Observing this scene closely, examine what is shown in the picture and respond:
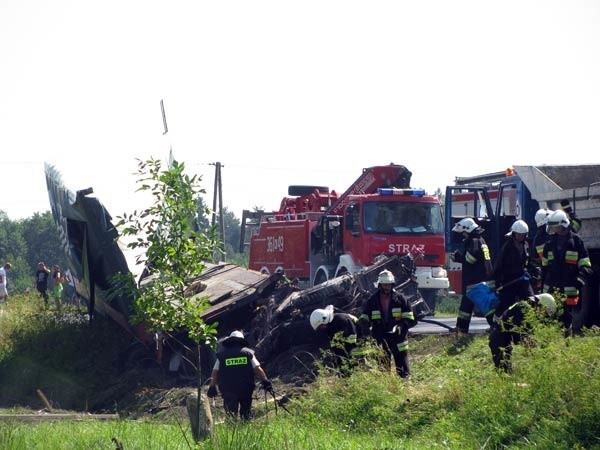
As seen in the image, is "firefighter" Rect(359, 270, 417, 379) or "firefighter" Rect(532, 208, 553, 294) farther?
"firefighter" Rect(532, 208, 553, 294)

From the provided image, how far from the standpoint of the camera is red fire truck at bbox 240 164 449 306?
2228 centimetres

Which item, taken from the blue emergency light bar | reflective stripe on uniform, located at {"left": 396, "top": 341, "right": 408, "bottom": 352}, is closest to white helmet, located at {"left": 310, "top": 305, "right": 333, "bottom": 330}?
reflective stripe on uniform, located at {"left": 396, "top": 341, "right": 408, "bottom": 352}

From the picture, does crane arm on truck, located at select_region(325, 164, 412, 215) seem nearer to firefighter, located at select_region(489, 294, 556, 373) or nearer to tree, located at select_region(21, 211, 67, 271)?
firefighter, located at select_region(489, 294, 556, 373)

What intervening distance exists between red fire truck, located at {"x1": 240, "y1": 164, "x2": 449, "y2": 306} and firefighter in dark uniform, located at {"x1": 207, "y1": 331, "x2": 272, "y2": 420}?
10.1 meters

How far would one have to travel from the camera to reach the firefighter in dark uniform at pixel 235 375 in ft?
39.1

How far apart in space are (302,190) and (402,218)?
19.7 ft

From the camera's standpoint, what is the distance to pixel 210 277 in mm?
20250

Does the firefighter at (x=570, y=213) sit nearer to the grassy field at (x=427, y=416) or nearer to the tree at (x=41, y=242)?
the grassy field at (x=427, y=416)

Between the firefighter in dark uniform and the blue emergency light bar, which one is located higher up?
the blue emergency light bar

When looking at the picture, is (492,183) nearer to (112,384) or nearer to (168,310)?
(112,384)

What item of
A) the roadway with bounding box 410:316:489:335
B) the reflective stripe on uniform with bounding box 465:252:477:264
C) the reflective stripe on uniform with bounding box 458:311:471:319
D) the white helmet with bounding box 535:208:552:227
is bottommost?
the roadway with bounding box 410:316:489:335

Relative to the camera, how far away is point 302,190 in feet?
92.6

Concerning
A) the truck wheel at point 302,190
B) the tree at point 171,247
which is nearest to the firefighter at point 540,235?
the tree at point 171,247

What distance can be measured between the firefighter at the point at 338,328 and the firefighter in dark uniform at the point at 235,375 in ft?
4.94
